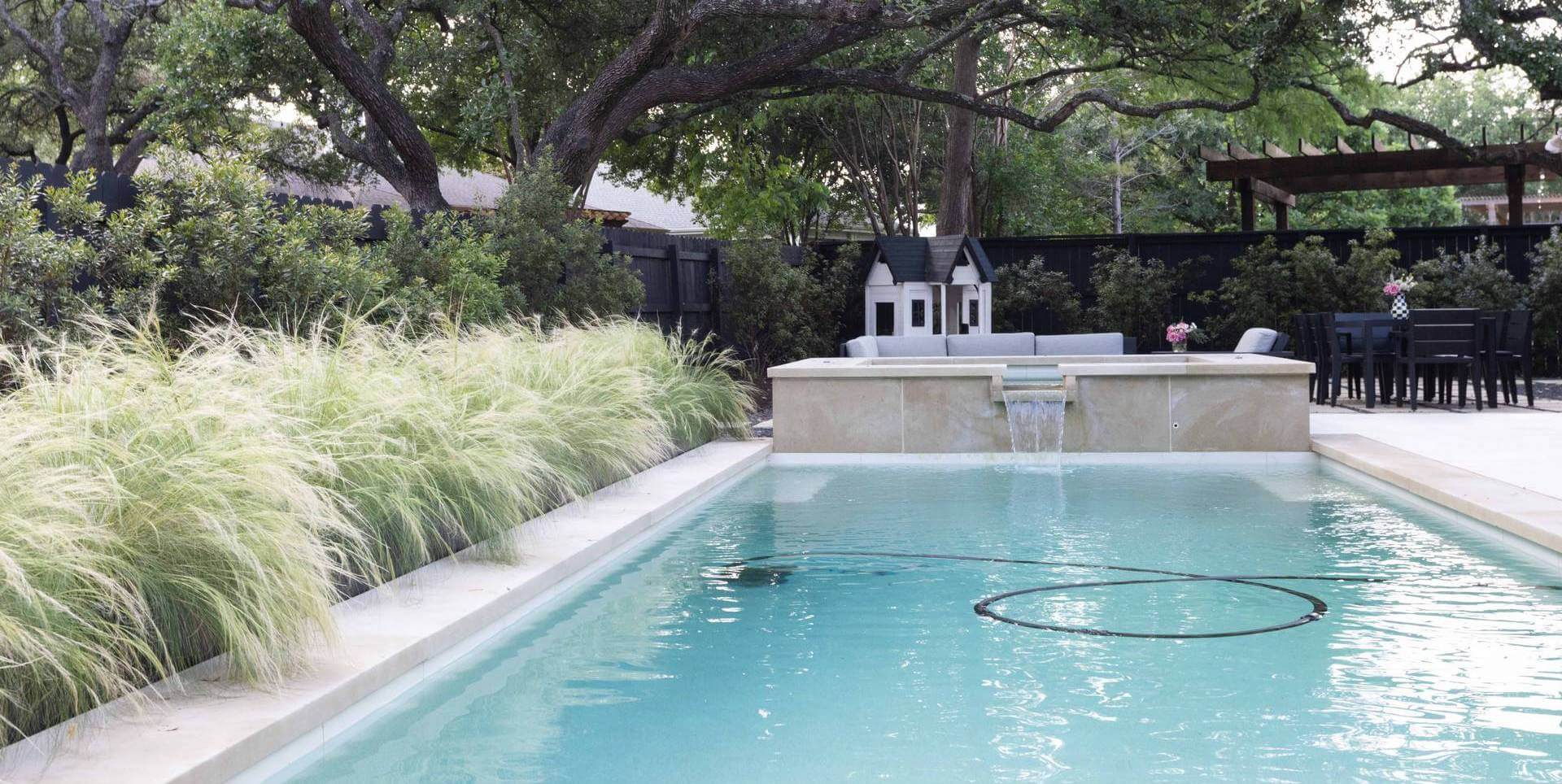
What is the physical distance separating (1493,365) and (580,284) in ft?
26.5

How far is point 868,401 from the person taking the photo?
9922mm

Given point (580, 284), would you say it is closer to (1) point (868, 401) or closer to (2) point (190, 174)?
(1) point (868, 401)

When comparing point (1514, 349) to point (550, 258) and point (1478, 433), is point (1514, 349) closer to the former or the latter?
point (1478, 433)

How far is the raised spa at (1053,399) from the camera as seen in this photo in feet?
31.3

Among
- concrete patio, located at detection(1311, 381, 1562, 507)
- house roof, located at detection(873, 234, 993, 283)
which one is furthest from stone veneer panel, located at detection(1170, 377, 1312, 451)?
house roof, located at detection(873, 234, 993, 283)

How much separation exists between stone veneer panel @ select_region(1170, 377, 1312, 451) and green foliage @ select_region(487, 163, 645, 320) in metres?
4.45

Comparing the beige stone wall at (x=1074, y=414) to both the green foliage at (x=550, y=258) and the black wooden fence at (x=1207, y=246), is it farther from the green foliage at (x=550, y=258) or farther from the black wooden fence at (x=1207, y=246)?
the black wooden fence at (x=1207, y=246)

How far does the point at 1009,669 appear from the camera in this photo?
432 centimetres

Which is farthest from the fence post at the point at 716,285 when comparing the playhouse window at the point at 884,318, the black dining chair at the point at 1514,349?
the black dining chair at the point at 1514,349

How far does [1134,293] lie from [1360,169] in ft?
13.4

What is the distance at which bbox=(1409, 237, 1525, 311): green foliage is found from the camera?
632 inches

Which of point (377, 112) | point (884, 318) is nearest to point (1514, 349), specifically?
point (884, 318)

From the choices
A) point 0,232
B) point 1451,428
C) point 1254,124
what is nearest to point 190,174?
point 0,232

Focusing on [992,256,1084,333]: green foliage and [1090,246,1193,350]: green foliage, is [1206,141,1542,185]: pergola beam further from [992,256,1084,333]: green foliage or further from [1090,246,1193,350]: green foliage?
[992,256,1084,333]: green foliage
